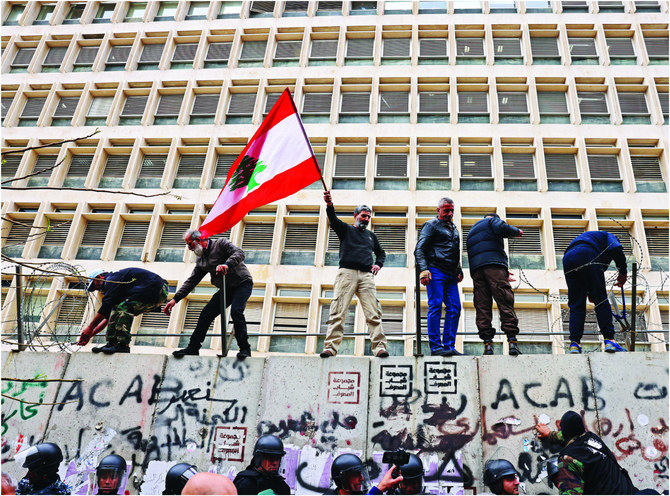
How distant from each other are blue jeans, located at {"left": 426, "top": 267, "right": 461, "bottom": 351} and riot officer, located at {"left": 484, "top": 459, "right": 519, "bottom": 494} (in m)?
1.61

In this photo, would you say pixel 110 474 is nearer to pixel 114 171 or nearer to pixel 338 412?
pixel 338 412

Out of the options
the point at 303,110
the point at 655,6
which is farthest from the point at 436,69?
the point at 655,6

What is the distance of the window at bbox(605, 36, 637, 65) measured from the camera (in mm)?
21703

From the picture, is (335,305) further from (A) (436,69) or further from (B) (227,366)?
(A) (436,69)

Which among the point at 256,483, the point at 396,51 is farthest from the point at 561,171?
the point at 256,483

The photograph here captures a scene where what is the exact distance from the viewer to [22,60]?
24.3 meters

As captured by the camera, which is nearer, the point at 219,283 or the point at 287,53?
the point at 219,283

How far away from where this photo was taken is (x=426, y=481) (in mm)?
5473

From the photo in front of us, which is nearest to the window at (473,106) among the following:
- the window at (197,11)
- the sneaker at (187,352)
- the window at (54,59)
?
the window at (197,11)

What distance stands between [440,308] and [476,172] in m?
14.7

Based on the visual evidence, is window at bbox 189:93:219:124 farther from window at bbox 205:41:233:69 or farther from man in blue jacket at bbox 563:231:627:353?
man in blue jacket at bbox 563:231:627:353

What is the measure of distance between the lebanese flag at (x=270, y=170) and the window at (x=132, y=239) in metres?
13.7

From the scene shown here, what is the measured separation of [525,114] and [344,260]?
54.5 feet

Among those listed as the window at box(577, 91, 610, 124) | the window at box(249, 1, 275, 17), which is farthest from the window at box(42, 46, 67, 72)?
the window at box(577, 91, 610, 124)
